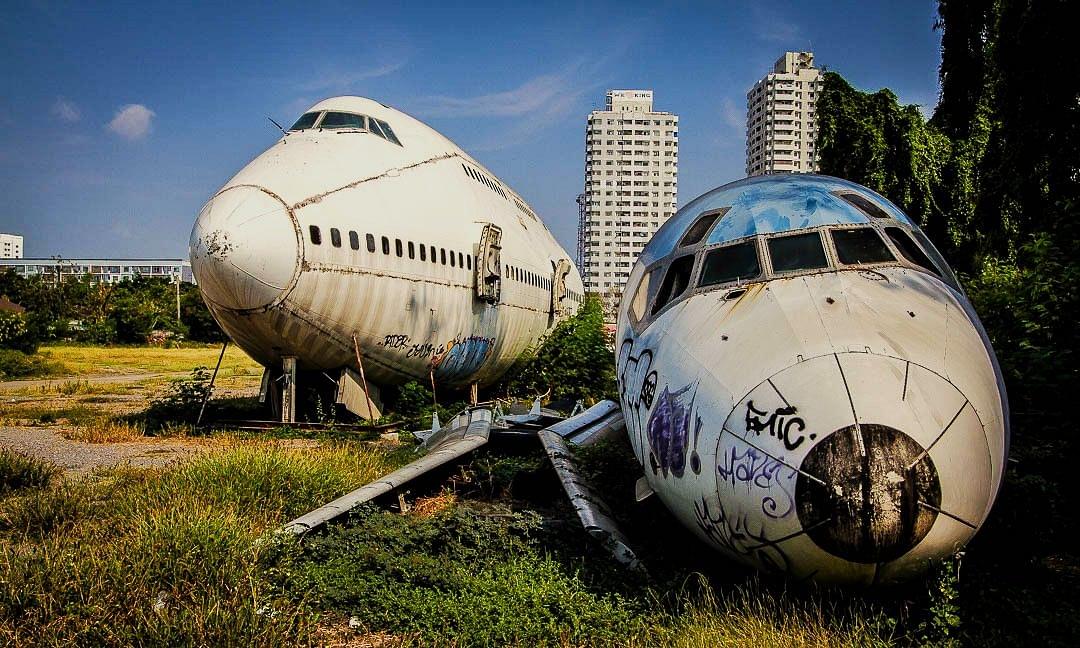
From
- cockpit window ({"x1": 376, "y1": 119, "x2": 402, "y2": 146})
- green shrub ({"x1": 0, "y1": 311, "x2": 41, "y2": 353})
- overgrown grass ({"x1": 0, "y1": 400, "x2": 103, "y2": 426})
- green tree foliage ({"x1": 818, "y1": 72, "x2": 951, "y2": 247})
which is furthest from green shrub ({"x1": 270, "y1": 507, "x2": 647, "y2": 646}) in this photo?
green shrub ({"x1": 0, "y1": 311, "x2": 41, "y2": 353})

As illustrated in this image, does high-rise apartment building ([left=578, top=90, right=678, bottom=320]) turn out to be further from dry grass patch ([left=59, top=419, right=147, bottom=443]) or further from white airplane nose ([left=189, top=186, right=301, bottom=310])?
white airplane nose ([left=189, top=186, right=301, bottom=310])

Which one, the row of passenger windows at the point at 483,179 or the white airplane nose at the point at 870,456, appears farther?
the row of passenger windows at the point at 483,179

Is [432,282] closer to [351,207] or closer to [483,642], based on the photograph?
[351,207]

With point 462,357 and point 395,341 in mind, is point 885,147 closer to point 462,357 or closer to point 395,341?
point 462,357

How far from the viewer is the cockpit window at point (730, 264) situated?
236 inches

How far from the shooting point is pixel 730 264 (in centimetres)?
616

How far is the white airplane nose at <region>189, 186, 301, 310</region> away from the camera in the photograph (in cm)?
1325

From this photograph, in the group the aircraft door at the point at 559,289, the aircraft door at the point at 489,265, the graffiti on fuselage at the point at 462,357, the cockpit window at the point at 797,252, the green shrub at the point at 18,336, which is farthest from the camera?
the green shrub at the point at 18,336

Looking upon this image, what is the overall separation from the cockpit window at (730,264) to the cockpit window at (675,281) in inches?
7.1

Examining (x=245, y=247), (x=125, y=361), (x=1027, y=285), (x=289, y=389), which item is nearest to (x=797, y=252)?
(x=1027, y=285)

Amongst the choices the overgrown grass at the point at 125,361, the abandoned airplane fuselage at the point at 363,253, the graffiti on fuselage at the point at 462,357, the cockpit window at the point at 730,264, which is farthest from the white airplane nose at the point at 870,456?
the overgrown grass at the point at 125,361

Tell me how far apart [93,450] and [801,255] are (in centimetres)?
1278

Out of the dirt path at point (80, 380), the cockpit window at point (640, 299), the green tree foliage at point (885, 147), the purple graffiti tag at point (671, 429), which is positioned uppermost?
the green tree foliage at point (885, 147)

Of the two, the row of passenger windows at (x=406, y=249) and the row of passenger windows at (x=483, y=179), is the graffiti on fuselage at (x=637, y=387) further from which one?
the row of passenger windows at (x=483, y=179)
